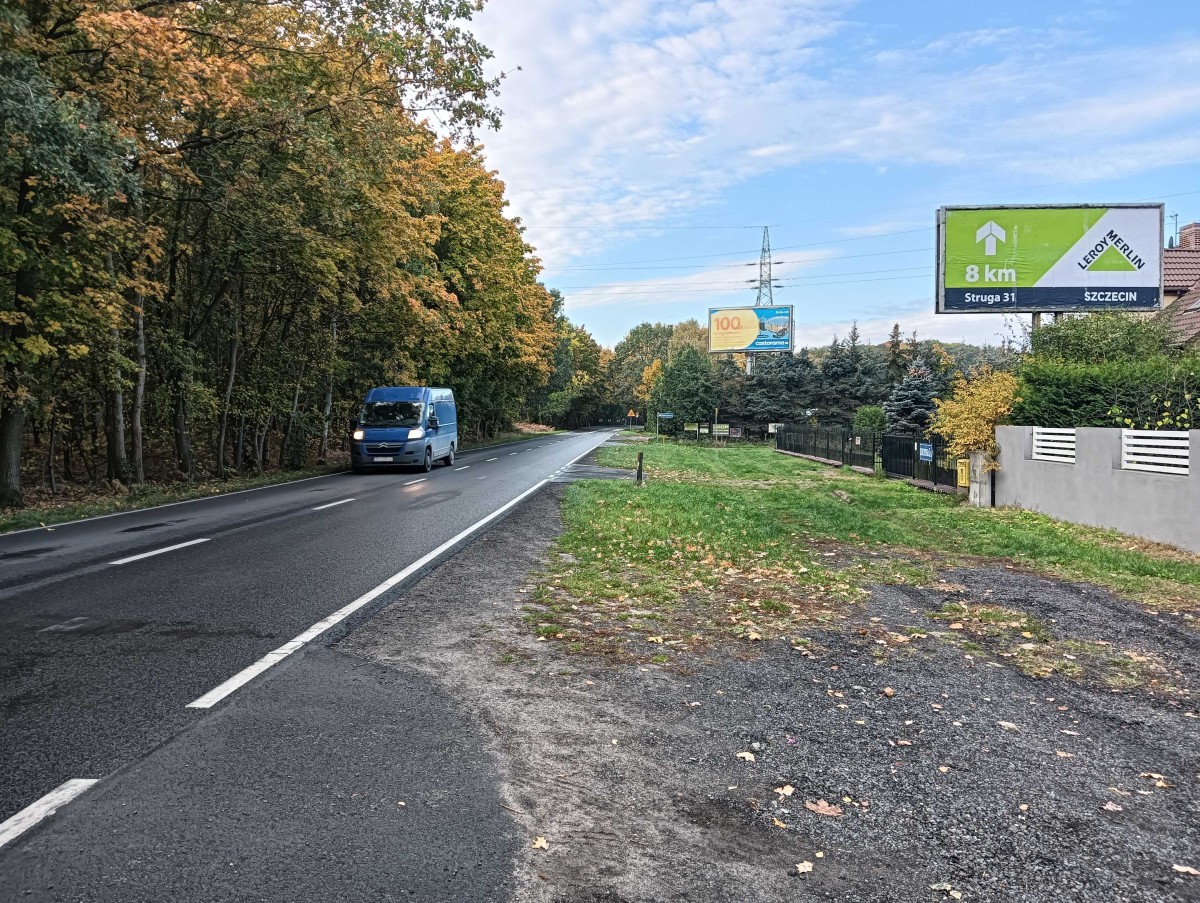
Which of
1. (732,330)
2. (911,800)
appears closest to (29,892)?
(911,800)

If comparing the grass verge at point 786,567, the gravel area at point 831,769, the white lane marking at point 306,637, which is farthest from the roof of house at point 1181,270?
A: the white lane marking at point 306,637

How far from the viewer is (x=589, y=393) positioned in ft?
407

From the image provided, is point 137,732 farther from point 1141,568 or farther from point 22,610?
point 1141,568

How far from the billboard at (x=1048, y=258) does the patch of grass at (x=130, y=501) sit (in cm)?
2085

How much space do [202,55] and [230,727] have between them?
13747mm

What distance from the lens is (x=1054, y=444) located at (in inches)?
539

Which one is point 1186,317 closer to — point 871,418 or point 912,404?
point 912,404

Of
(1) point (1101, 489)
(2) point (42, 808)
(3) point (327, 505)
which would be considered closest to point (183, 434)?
(3) point (327, 505)

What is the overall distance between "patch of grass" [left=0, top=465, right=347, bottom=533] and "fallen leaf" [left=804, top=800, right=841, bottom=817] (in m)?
12.8

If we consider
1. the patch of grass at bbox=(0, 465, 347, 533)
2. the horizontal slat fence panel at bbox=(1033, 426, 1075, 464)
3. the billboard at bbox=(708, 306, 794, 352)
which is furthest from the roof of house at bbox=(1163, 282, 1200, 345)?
the billboard at bbox=(708, 306, 794, 352)

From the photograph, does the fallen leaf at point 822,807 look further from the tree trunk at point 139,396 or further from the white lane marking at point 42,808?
the tree trunk at point 139,396

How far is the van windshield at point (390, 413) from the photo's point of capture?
23.9 metres

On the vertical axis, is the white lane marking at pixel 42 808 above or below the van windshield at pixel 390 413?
below

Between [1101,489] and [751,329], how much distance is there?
55.3m
